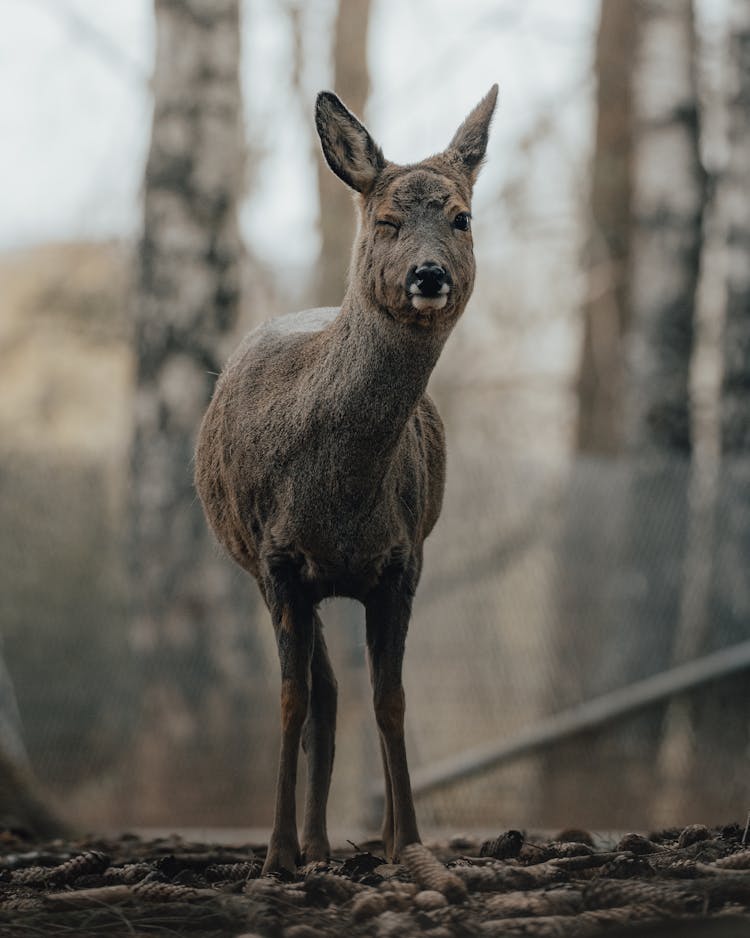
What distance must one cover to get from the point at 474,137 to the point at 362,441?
126 centimetres

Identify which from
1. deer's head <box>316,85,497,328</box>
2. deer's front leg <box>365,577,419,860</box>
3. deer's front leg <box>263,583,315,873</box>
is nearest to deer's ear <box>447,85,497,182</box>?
deer's head <box>316,85,497,328</box>

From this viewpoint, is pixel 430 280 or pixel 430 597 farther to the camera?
pixel 430 597

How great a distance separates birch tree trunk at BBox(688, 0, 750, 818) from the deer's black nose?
747 centimetres

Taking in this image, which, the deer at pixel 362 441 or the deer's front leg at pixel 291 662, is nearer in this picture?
the deer at pixel 362 441

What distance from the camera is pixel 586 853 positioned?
5043 millimetres

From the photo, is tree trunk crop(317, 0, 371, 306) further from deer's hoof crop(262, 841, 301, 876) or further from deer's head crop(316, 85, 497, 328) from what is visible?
deer's hoof crop(262, 841, 301, 876)

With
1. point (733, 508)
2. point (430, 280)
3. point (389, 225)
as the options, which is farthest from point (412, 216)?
point (733, 508)

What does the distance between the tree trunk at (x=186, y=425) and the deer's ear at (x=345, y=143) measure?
6.20 metres

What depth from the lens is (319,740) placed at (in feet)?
19.4

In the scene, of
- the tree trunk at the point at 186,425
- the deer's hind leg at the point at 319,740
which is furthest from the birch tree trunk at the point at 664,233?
the deer's hind leg at the point at 319,740

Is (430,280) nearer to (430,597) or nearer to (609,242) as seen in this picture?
(430,597)

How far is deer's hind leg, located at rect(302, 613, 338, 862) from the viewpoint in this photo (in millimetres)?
5629

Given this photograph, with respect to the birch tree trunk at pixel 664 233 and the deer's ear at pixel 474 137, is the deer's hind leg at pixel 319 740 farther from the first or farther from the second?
the birch tree trunk at pixel 664 233

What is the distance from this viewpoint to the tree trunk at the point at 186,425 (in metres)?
11.4
